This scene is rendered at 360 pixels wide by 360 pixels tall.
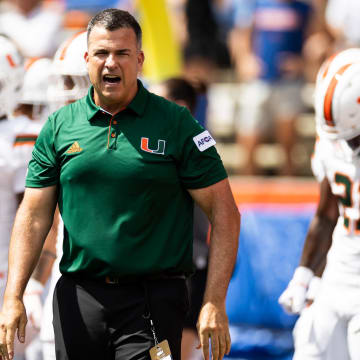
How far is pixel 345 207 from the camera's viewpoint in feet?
14.5

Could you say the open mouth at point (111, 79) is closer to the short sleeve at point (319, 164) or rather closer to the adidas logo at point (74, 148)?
the adidas logo at point (74, 148)

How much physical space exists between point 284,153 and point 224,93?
1.72 meters

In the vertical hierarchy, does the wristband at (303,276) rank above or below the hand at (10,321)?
below

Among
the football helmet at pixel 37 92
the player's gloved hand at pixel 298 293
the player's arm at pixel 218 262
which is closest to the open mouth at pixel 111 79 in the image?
the player's arm at pixel 218 262

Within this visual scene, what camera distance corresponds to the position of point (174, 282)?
3.88m

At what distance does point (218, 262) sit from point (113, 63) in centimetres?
91

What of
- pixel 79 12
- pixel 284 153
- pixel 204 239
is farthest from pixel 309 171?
pixel 204 239

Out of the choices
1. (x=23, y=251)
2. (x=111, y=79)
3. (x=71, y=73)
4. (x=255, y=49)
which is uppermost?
(x=111, y=79)

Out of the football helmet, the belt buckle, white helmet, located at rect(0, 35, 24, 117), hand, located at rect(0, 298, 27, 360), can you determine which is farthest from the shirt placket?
the football helmet

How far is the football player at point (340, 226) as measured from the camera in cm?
429

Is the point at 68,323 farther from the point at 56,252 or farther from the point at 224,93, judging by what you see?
the point at 224,93

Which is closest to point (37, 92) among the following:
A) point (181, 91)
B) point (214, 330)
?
point (181, 91)

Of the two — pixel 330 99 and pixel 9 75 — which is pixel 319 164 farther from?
pixel 9 75

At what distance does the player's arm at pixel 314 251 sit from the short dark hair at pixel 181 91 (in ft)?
4.70
